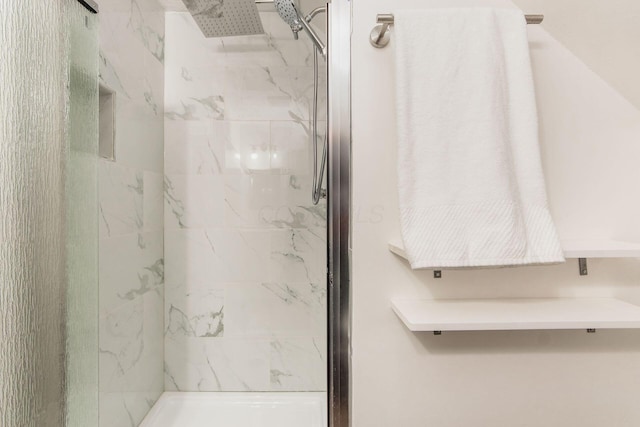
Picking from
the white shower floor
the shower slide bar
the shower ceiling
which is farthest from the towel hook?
the white shower floor

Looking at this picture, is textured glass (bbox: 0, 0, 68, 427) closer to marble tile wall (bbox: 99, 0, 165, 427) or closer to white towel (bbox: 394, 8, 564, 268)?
marble tile wall (bbox: 99, 0, 165, 427)

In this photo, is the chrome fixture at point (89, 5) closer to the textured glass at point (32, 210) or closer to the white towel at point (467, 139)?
the textured glass at point (32, 210)

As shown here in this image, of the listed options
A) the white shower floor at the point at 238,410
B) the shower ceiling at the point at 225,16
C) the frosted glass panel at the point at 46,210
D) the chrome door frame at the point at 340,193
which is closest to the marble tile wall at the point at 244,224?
the white shower floor at the point at 238,410

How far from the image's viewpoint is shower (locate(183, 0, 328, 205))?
109 centimetres

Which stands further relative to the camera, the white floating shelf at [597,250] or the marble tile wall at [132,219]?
the marble tile wall at [132,219]

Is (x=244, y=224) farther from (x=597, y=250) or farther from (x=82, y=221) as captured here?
(x=597, y=250)

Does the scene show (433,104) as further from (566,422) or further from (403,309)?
(566,422)

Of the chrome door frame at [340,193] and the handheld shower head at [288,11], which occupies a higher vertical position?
the handheld shower head at [288,11]

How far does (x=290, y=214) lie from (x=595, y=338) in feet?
3.72

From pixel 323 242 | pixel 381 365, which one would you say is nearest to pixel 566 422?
pixel 381 365

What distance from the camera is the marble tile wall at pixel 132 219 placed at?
1.12 m

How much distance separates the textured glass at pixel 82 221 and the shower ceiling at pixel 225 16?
62 cm

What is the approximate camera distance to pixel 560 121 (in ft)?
2.62

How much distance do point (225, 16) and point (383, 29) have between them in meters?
0.78
